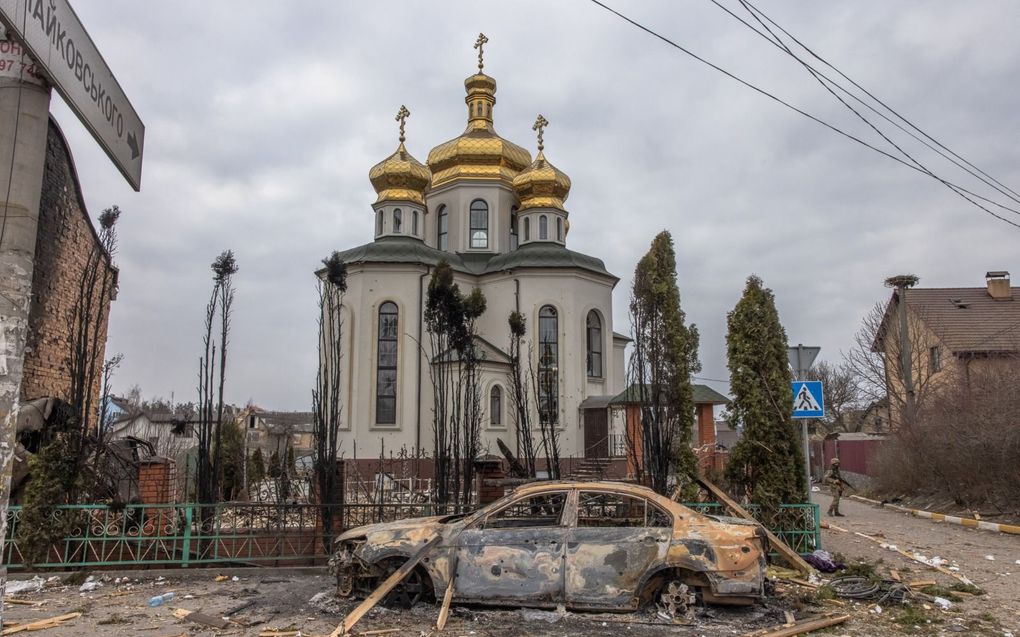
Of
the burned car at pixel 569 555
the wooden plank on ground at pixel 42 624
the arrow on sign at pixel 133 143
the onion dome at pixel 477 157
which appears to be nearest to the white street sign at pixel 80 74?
the arrow on sign at pixel 133 143

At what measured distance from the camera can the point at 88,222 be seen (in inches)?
596

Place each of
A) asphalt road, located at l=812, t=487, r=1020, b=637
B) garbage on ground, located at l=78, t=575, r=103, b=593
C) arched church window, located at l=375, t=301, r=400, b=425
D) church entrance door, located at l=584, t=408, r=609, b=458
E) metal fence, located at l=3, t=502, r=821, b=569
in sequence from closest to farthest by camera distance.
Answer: asphalt road, located at l=812, t=487, r=1020, b=637 → garbage on ground, located at l=78, t=575, r=103, b=593 → metal fence, located at l=3, t=502, r=821, b=569 → church entrance door, located at l=584, t=408, r=609, b=458 → arched church window, located at l=375, t=301, r=400, b=425

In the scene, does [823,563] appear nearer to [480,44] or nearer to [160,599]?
[160,599]

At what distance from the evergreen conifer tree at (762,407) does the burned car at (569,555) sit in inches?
133

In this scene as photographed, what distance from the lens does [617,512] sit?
7.82 metres

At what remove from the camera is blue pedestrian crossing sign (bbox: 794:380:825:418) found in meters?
10.3

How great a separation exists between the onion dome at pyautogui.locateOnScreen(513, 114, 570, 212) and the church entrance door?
8.76m

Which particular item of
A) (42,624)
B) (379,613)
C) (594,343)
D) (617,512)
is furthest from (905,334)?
(42,624)

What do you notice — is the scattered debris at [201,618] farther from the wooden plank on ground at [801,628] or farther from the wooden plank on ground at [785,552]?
the wooden plank on ground at [785,552]

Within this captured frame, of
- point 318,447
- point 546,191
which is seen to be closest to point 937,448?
point 318,447

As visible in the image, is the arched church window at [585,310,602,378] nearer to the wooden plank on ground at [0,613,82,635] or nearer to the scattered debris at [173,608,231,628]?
the scattered debris at [173,608,231,628]

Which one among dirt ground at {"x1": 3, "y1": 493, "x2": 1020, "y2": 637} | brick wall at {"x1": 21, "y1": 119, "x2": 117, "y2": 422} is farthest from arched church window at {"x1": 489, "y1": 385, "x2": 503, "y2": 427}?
dirt ground at {"x1": 3, "y1": 493, "x2": 1020, "y2": 637}

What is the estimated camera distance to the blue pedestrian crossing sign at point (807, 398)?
33.7ft

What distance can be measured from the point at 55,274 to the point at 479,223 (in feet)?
61.1
